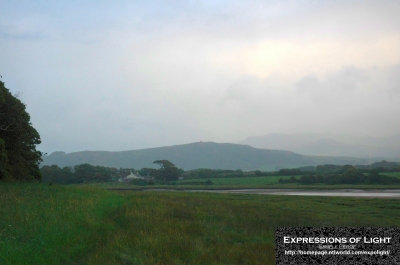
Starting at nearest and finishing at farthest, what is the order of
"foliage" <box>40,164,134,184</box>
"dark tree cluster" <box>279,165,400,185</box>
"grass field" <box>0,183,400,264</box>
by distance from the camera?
"grass field" <box>0,183,400,264</box>
"dark tree cluster" <box>279,165,400,185</box>
"foliage" <box>40,164,134,184</box>

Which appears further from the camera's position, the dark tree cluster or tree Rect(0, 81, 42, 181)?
the dark tree cluster

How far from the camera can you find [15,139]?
35.1 m

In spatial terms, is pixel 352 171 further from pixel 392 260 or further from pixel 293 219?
pixel 392 260

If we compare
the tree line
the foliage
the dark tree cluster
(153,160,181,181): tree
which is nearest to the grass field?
the tree line

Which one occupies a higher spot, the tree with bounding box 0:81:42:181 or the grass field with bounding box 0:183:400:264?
the tree with bounding box 0:81:42:181

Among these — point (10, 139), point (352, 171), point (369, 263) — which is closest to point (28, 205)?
point (369, 263)

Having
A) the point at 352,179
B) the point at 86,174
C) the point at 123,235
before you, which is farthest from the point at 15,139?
the point at 352,179

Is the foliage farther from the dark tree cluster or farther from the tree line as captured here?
the dark tree cluster

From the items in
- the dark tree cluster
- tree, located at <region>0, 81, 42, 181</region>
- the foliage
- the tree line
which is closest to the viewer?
tree, located at <region>0, 81, 42, 181</region>

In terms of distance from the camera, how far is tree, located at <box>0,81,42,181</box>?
104 ft

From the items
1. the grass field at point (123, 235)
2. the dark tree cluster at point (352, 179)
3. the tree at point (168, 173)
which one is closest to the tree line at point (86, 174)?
the tree at point (168, 173)

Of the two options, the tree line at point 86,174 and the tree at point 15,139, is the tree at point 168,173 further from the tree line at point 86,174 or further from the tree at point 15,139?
the tree at point 15,139

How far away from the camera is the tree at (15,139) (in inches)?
1252

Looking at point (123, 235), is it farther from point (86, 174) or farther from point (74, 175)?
point (86, 174)
